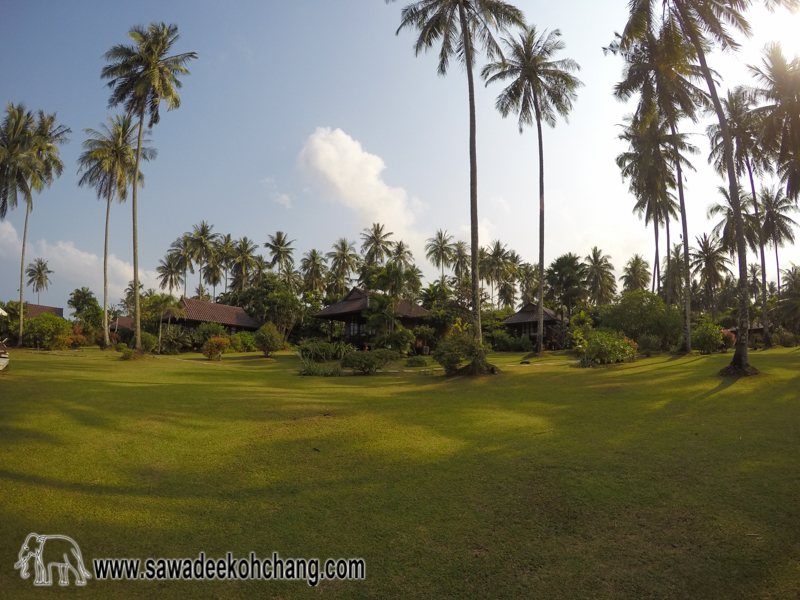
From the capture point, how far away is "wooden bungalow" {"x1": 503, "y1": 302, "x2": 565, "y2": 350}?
42.6 meters

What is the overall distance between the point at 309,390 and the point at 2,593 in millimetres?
10636

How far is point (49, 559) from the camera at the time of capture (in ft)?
14.9

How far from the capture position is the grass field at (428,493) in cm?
429

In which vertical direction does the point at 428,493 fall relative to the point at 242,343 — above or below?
below

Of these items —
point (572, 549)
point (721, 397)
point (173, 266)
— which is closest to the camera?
point (572, 549)

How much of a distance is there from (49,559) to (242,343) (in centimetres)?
3796

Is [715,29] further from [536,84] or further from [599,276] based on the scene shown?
[599,276]

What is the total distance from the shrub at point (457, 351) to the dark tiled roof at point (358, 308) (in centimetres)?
1786

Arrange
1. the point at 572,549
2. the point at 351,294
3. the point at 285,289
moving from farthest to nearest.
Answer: the point at 285,289 < the point at 351,294 < the point at 572,549

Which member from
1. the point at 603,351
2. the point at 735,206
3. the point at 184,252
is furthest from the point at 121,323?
the point at 735,206

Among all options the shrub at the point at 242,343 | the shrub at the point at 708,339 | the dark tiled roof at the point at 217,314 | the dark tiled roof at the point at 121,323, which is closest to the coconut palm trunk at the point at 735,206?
the shrub at the point at 708,339

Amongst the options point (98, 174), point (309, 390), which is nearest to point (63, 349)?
point (98, 174)

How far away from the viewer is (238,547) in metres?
4.79

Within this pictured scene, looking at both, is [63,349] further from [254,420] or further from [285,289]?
[254,420]
